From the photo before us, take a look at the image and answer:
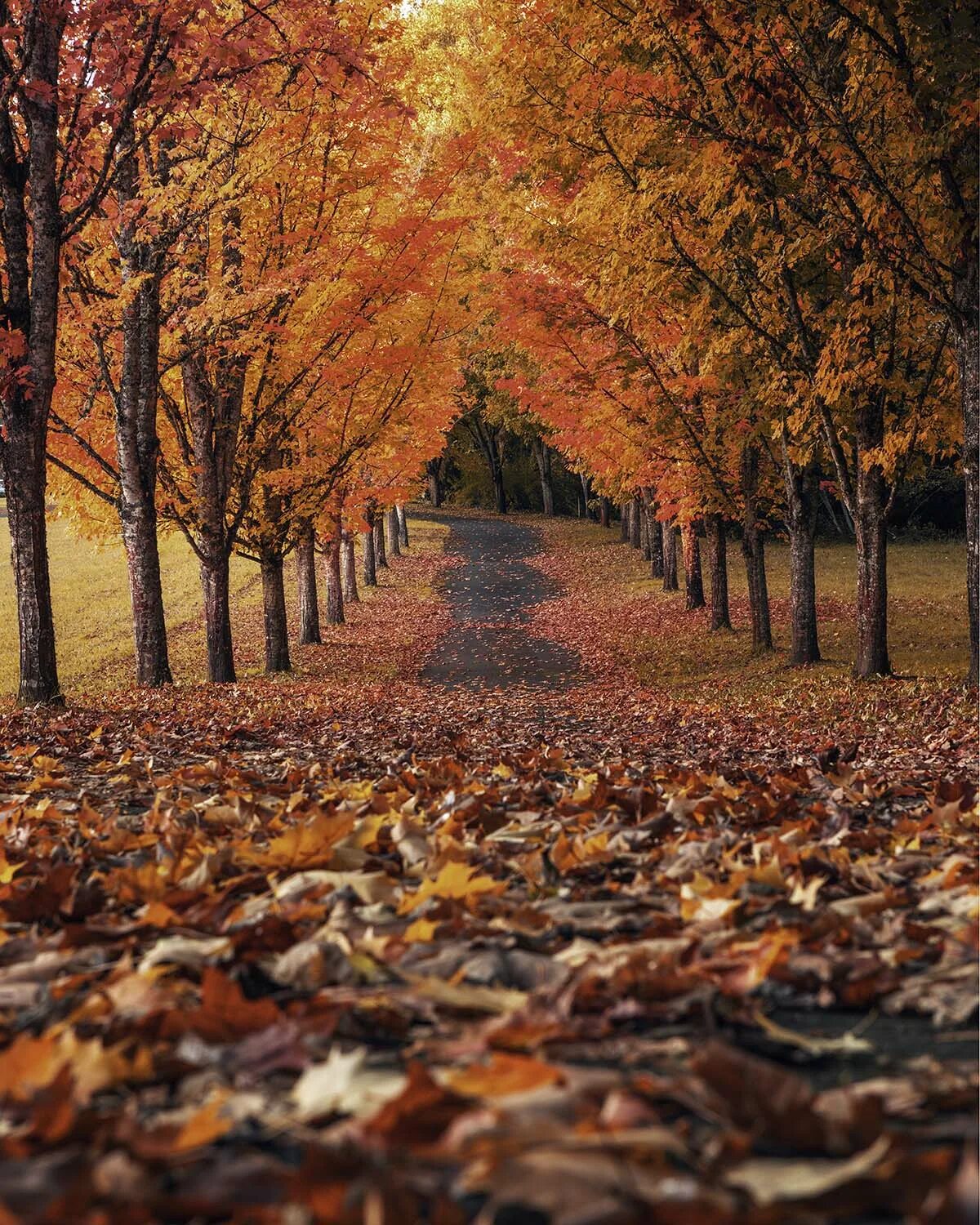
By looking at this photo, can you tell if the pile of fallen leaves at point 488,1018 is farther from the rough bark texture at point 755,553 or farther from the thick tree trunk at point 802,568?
the rough bark texture at point 755,553

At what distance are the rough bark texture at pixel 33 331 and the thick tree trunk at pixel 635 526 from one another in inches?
1158

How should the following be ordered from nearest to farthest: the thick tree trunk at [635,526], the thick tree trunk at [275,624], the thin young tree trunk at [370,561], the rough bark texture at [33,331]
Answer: the rough bark texture at [33,331] → the thick tree trunk at [275,624] → the thin young tree trunk at [370,561] → the thick tree trunk at [635,526]

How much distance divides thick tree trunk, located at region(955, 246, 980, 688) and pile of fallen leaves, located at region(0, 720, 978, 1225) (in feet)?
22.2

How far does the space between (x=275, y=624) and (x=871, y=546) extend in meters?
9.41

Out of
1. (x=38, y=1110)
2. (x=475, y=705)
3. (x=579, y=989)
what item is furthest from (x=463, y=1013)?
(x=475, y=705)

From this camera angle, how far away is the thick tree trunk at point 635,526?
38222 mm

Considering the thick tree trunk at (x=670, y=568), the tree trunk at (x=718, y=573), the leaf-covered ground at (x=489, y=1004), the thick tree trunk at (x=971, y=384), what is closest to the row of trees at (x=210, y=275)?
the thick tree trunk at (x=971, y=384)

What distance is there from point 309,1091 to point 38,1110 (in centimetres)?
32

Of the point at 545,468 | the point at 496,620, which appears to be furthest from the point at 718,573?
the point at 545,468

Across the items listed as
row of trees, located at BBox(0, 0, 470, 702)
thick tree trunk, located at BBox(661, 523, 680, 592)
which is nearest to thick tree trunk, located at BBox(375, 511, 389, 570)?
thick tree trunk, located at BBox(661, 523, 680, 592)

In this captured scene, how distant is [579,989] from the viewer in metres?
1.86

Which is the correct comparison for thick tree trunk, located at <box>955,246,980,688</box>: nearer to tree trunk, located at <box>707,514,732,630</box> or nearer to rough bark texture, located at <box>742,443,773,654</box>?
rough bark texture, located at <box>742,443,773,654</box>

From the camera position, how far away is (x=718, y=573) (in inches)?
799

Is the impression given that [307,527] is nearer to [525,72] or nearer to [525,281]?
[525,281]
